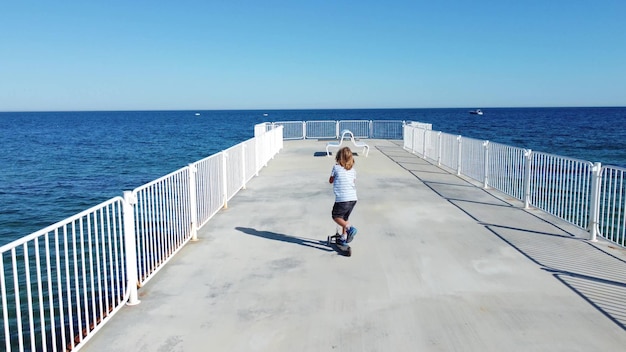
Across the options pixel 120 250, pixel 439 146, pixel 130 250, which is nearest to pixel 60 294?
pixel 130 250

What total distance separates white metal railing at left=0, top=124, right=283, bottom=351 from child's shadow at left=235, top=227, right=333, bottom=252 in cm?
88

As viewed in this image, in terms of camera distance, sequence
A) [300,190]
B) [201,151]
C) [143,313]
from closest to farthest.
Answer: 1. [143,313]
2. [300,190]
3. [201,151]

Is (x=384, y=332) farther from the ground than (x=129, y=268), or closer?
closer

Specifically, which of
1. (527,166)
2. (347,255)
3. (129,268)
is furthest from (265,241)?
(527,166)

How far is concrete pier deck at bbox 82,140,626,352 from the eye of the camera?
449cm

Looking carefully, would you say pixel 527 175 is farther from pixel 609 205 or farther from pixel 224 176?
pixel 224 176

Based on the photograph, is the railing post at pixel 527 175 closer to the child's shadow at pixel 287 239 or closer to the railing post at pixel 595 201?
the railing post at pixel 595 201

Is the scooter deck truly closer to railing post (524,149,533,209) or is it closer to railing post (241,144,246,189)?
railing post (524,149,533,209)

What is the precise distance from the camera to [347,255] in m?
6.95

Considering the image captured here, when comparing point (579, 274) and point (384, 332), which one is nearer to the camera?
point (384, 332)

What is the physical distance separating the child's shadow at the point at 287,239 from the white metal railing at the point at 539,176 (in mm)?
4155

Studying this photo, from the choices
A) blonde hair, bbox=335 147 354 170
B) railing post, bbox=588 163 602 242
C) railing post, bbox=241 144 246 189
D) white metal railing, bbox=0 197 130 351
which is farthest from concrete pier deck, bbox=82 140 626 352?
railing post, bbox=241 144 246 189

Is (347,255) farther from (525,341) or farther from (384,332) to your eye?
(525,341)

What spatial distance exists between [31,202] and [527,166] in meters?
18.8
